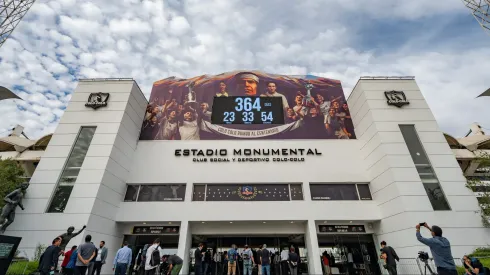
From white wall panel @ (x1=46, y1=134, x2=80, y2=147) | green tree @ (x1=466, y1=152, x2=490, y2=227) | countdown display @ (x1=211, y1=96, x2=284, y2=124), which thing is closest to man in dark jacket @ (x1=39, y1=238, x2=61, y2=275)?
white wall panel @ (x1=46, y1=134, x2=80, y2=147)

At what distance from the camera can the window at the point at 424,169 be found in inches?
515

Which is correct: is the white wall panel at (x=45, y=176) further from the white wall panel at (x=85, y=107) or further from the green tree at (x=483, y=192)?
the green tree at (x=483, y=192)

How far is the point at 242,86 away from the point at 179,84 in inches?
214

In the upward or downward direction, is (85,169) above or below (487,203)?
above

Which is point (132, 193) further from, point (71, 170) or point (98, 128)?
point (98, 128)

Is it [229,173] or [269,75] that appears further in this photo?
[269,75]

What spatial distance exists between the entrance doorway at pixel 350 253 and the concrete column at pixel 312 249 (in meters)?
0.96

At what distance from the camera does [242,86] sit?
20.1m

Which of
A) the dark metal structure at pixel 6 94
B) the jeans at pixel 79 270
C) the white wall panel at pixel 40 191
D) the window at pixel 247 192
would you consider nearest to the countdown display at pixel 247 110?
the window at pixel 247 192

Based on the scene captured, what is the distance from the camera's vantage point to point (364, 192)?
50.8ft

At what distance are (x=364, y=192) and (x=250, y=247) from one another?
824 cm

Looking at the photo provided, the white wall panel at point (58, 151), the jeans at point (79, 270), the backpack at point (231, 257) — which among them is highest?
the white wall panel at point (58, 151)

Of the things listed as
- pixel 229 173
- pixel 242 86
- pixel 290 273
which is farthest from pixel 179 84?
pixel 290 273

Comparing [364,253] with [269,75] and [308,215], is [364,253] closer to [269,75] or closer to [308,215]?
[308,215]
